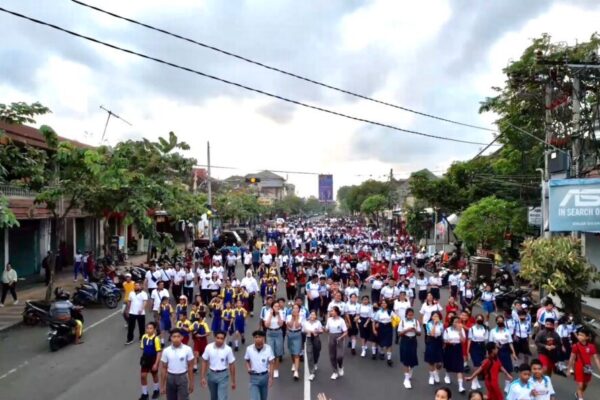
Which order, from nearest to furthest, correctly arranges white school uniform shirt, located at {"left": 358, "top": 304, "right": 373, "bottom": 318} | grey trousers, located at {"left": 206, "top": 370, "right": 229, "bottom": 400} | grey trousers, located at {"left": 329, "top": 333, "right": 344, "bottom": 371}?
grey trousers, located at {"left": 206, "top": 370, "right": 229, "bottom": 400}
grey trousers, located at {"left": 329, "top": 333, "right": 344, "bottom": 371}
white school uniform shirt, located at {"left": 358, "top": 304, "right": 373, "bottom": 318}

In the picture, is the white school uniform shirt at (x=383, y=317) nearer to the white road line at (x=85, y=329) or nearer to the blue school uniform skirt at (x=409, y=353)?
the blue school uniform skirt at (x=409, y=353)

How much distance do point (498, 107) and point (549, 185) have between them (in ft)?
27.2

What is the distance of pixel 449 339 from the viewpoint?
30.3 ft

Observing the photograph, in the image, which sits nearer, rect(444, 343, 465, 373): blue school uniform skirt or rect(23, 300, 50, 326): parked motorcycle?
rect(444, 343, 465, 373): blue school uniform skirt

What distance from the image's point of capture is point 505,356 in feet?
30.4

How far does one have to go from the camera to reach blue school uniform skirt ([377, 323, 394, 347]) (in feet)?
35.1

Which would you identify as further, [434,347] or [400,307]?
[400,307]

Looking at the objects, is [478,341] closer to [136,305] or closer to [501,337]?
[501,337]

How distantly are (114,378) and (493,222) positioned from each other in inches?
648

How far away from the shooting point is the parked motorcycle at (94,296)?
16.3 m

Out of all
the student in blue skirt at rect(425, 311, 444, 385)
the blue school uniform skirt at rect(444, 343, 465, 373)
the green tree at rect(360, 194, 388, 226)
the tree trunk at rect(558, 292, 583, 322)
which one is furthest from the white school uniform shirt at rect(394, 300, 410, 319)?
the green tree at rect(360, 194, 388, 226)

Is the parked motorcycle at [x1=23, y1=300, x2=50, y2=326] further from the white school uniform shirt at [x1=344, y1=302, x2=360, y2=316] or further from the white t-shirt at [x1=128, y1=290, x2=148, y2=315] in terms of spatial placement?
the white school uniform shirt at [x1=344, y1=302, x2=360, y2=316]

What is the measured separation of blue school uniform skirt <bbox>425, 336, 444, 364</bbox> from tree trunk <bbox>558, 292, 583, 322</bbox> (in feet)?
15.6

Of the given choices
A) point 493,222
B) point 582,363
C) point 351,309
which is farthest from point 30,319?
point 493,222
